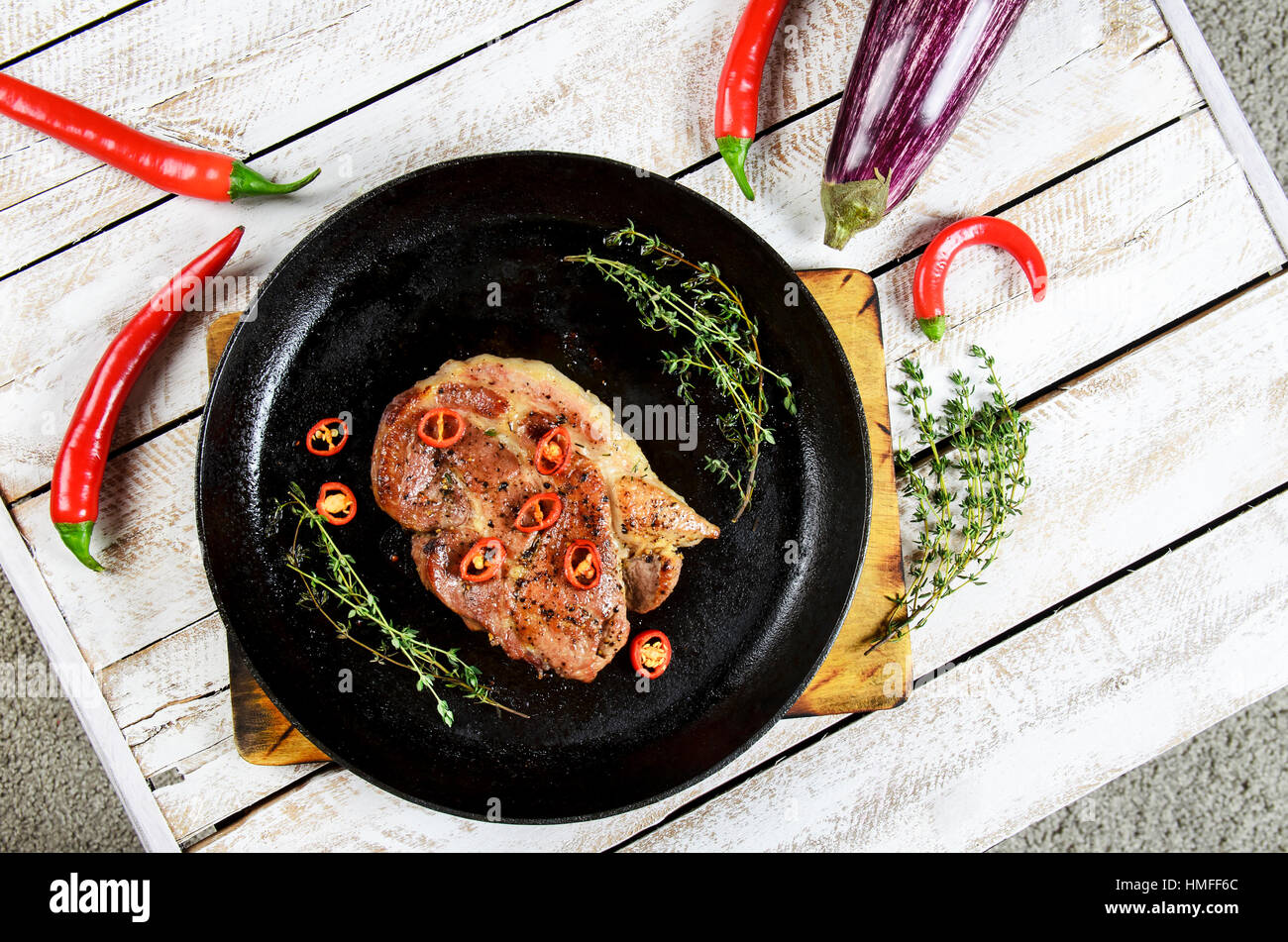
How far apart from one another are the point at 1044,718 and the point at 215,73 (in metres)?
4.28

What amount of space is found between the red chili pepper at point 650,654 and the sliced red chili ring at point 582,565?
0.38 metres

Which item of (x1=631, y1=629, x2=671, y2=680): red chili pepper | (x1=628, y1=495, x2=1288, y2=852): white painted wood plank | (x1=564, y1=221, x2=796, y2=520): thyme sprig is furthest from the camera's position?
(x1=628, y1=495, x2=1288, y2=852): white painted wood plank

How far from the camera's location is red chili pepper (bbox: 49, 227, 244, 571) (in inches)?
123

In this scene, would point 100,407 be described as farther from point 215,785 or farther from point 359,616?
point 215,785

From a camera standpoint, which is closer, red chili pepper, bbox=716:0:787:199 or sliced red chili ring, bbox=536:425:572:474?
sliced red chili ring, bbox=536:425:572:474

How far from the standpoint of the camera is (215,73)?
10.9ft

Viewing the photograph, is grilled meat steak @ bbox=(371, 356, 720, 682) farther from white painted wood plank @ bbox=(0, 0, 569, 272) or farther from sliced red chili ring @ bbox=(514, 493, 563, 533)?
white painted wood plank @ bbox=(0, 0, 569, 272)

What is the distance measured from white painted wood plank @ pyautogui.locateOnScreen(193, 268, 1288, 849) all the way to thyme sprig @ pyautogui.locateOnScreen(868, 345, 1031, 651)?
149 millimetres

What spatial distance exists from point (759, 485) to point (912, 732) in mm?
1253

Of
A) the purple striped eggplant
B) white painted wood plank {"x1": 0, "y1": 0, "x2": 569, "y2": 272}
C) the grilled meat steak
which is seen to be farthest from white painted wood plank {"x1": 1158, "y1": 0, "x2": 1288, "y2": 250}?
the grilled meat steak

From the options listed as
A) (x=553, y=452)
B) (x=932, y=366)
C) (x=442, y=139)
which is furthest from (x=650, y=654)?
(x=442, y=139)

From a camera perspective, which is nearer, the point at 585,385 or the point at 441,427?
the point at 441,427
